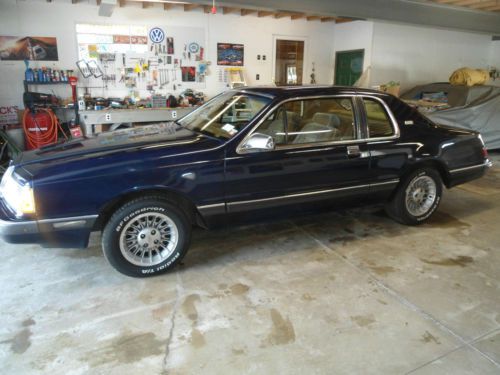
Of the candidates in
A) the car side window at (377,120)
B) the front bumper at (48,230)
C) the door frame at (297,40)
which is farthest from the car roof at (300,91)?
the door frame at (297,40)

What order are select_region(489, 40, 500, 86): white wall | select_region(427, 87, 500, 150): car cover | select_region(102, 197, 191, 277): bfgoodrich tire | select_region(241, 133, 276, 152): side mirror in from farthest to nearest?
select_region(489, 40, 500, 86): white wall
select_region(427, 87, 500, 150): car cover
select_region(241, 133, 276, 152): side mirror
select_region(102, 197, 191, 277): bfgoodrich tire

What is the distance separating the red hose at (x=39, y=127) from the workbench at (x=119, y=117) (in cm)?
53

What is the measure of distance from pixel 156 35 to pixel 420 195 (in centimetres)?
643

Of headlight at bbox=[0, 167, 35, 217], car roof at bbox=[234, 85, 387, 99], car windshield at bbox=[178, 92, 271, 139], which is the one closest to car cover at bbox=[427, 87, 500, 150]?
car roof at bbox=[234, 85, 387, 99]

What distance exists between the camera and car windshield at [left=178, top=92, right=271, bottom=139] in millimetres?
3305

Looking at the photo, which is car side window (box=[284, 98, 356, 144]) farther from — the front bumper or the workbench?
the workbench

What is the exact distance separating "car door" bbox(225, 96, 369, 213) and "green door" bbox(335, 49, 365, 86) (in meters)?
6.21

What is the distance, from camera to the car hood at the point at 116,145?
293 centimetres

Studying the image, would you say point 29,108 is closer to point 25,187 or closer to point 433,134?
point 25,187

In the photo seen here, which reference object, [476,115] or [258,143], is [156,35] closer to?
[258,143]

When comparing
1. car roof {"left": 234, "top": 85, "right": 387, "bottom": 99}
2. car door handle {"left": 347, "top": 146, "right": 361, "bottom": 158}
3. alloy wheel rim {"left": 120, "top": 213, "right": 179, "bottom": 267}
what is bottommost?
alloy wheel rim {"left": 120, "top": 213, "right": 179, "bottom": 267}

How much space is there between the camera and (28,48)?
289 inches

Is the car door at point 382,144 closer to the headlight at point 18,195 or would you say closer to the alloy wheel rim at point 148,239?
the alloy wheel rim at point 148,239

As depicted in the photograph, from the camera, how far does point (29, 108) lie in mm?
7129
